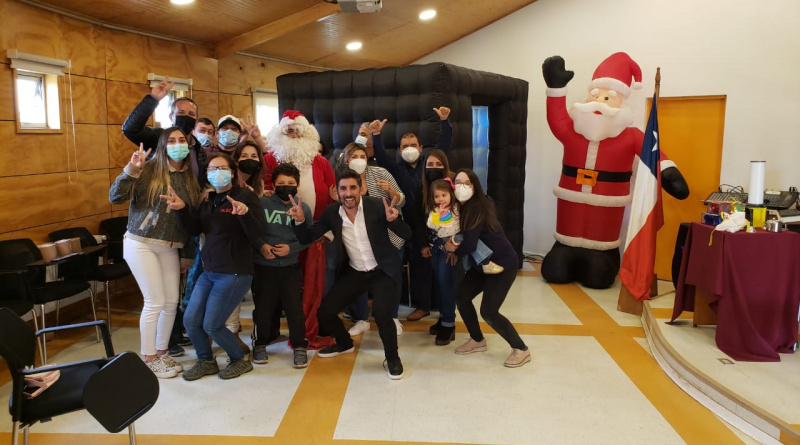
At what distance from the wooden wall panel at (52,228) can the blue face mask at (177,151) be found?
5.72 ft

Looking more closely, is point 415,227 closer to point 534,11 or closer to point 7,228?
point 7,228

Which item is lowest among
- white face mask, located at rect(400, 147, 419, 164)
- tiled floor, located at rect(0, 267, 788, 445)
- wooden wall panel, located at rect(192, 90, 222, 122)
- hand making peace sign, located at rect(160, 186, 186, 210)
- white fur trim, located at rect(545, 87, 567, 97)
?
tiled floor, located at rect(0, 267, 788, 445)

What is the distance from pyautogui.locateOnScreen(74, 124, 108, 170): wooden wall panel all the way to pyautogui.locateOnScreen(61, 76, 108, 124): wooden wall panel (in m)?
0.06

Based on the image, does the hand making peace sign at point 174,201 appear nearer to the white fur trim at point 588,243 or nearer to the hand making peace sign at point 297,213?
the hand making peace sign at point 297,213

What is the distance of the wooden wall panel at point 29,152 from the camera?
404 centimetres

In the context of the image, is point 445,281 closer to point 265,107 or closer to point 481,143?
point 481,143

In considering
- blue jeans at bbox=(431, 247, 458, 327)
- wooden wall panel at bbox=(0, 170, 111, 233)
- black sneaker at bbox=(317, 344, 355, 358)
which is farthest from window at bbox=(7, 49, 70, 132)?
blue jeans at bbox=(431, 247, 458, 327)

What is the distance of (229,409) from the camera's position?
3.13 m

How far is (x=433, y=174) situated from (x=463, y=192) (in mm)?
371

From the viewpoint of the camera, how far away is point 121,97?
5.11 metres

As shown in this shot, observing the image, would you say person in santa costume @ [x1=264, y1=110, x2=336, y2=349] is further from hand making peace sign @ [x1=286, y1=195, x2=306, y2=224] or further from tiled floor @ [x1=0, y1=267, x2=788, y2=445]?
hand making peace sign @ [x1=286, y1=195, x2=306, y2=224]

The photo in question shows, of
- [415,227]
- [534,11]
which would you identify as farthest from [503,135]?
[415,227]

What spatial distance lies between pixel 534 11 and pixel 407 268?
385 centimetres

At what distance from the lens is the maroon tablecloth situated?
3.60 metres
